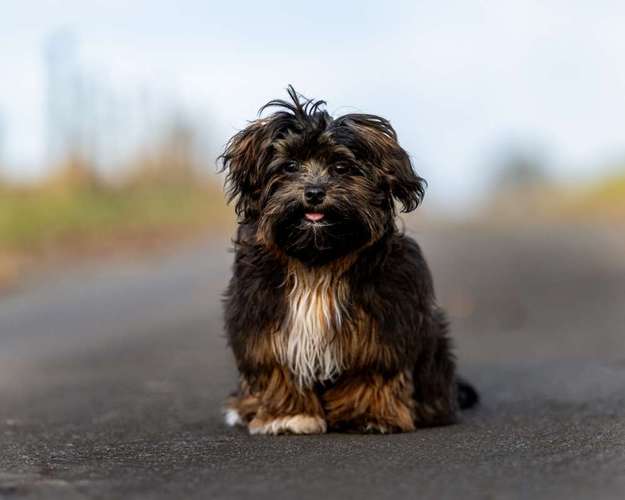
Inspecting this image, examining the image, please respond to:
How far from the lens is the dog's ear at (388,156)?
6.42 m

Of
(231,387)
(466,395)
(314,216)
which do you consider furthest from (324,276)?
(231,387)

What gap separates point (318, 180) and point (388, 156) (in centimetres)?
51

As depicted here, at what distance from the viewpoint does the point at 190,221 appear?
2825cm

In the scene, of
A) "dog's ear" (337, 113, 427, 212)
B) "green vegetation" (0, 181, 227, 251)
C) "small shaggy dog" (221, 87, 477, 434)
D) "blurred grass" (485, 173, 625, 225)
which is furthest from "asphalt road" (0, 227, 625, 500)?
"blurred grass" (485, 173, 625, 225)

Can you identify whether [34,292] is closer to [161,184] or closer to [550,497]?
[550,497]

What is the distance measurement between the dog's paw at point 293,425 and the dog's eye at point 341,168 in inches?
51.8

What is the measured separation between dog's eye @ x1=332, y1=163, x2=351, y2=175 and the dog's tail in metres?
1.89

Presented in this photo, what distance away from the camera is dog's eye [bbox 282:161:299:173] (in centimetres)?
630

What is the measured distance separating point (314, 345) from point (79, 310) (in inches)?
304

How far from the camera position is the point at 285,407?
21.6 feet

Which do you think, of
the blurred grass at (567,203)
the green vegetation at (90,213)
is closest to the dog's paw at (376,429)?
the green vegetation at (90,213)

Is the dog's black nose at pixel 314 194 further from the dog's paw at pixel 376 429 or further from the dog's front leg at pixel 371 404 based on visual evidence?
the dog's paw at pixel 376 429

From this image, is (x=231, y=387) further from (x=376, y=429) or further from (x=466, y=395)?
(x=376, y=429)

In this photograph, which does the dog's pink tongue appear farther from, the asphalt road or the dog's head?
the asphalt road
